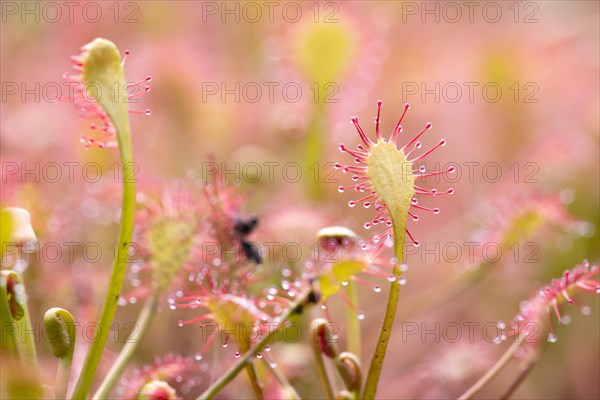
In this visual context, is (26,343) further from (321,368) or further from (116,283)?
(321,368)

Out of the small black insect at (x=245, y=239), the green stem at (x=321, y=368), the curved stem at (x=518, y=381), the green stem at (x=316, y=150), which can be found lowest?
the curved stem at (x=518, y=381)

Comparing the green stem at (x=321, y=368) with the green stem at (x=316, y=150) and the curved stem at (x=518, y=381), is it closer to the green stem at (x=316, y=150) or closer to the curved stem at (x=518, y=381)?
the curved stem at (x=518, y=381)

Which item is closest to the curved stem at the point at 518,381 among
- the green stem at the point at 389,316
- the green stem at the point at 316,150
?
the green stem at the point at 389,316

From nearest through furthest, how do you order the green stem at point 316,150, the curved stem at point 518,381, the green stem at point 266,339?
the green stem at point 266,339 < the curved stem at point 518,381 < the green stem at point 316,150

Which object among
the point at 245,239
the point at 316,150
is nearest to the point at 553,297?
the point at 245,239

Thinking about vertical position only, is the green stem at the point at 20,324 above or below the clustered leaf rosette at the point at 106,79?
below

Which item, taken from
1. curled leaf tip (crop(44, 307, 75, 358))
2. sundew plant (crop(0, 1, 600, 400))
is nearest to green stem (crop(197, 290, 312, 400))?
sundew plant (crop(0, 1, 600, 400))

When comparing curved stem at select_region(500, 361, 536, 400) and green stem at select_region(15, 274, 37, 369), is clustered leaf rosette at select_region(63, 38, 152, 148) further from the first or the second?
curved stem at select_region(500, 361, 536, 400)
